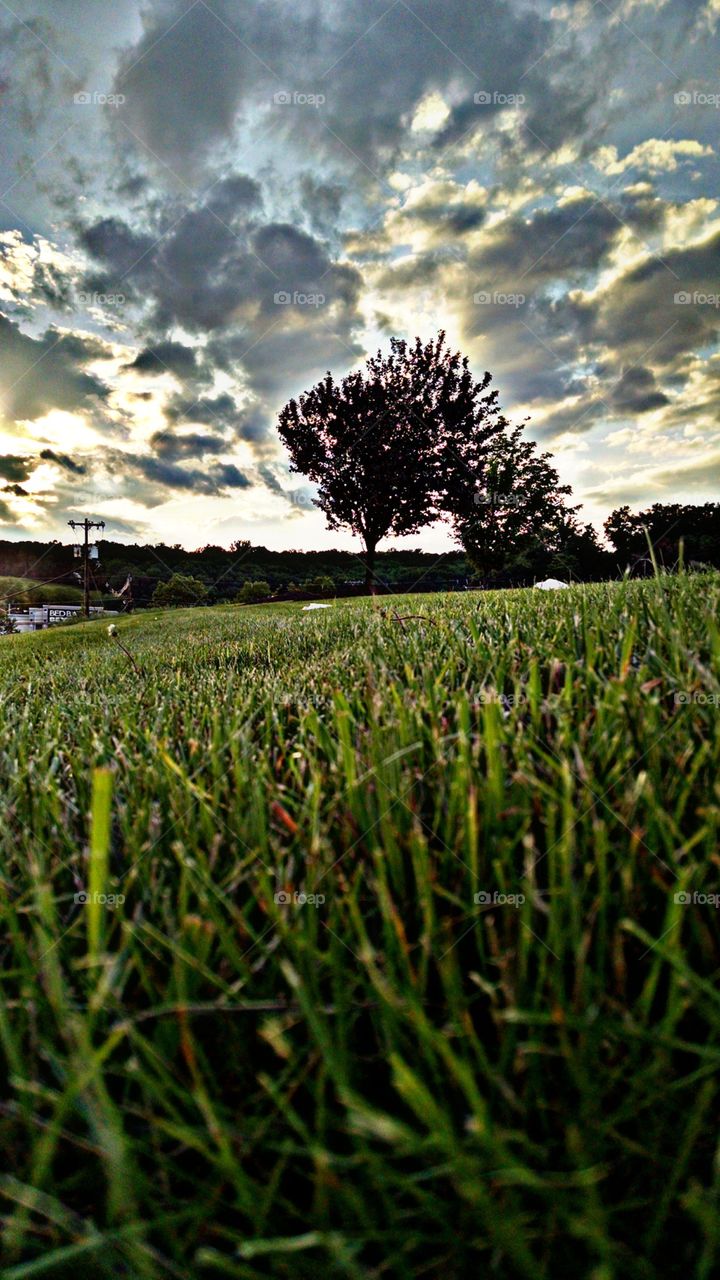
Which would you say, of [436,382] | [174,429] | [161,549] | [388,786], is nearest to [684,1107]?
[388,786]

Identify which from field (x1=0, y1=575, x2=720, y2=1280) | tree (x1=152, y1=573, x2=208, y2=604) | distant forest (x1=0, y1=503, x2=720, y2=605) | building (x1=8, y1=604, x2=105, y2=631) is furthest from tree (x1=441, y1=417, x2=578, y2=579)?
field (x1=0, y1=575, x2=720, y2=1280)

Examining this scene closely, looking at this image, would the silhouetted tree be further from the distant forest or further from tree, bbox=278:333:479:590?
tree, bbox=278:333:479:590

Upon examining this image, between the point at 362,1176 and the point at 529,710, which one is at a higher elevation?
the point at 529,710

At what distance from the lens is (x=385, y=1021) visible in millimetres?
549

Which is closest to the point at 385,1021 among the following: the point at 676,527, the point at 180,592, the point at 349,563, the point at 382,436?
the point at 382,436

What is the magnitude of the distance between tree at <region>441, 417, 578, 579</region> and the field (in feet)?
107

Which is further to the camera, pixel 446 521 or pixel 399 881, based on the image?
pixel 446 521

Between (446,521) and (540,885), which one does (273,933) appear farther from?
(446,521)

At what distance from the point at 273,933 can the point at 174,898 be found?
199mm

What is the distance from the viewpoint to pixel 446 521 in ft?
111

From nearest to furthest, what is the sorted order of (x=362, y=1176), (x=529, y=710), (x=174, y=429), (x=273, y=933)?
1. (x=362, y=1176)
2. (x=273, y=933)
3. (x=529, y=710)
4. (x=174, y=429)

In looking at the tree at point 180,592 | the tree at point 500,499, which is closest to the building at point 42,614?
the tree at point 180,592

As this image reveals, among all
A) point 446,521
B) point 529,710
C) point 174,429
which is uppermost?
point 174,429

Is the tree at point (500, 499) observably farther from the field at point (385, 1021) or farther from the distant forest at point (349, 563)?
the field at point (385, 1021)
